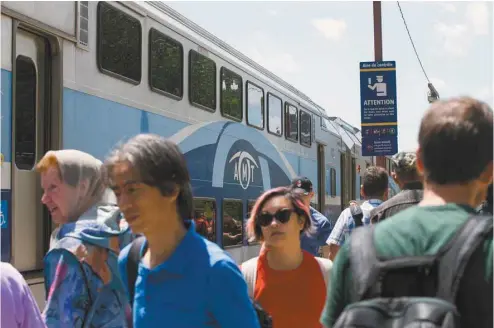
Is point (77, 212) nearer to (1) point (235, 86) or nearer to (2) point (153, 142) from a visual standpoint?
(2) point (153, 142)

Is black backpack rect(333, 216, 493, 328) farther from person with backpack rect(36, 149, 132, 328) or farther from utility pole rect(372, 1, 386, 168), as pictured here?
utility pole rect(372, 1, 386, 168)

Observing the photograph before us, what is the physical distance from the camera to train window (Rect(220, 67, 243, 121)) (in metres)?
9.85

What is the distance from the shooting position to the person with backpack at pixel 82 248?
272 cm

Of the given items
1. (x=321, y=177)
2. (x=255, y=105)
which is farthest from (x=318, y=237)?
(x=321, y=177)

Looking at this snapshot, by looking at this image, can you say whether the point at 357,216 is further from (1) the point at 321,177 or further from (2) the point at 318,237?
(1) the point at 321,177

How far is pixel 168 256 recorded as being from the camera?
2422 millimetres

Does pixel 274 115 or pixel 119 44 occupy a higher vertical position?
pixel 119 44

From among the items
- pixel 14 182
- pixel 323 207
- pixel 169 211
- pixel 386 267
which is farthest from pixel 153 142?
pixel 323 207

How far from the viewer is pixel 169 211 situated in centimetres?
246

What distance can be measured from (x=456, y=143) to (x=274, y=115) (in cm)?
1054

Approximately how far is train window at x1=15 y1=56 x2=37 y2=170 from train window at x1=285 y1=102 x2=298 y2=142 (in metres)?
7.93

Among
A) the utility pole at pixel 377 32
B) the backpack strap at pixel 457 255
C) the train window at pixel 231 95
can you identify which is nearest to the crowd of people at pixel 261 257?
the backpack strap at pixel 457 255

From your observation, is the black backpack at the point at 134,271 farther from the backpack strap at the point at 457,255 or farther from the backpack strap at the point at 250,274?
the backpack strap at the point at 457,255

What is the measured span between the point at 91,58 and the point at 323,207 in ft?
31.7
